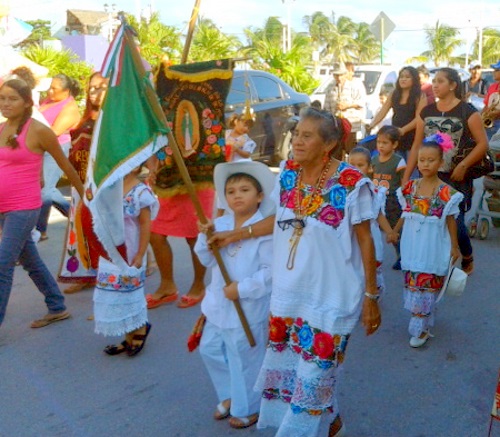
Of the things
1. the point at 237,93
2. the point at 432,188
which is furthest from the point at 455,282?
the point at 237,93

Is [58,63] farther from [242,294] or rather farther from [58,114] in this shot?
[242,294]

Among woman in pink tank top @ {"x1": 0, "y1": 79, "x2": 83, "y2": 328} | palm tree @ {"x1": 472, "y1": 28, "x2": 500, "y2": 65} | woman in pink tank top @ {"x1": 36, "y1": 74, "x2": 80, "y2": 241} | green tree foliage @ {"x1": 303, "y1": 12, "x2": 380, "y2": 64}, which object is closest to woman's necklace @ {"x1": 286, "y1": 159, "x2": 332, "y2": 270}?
woman in pink tank top @ {"x1": 0, "y1": 79, "x2": 83, "y2": 328}

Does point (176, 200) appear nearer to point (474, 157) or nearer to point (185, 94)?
point (185, 94)

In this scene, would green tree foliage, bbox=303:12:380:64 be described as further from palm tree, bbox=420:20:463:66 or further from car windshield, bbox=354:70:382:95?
car windshield, bbox=354:70:382:95

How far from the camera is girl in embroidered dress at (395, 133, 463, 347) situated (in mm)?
5031

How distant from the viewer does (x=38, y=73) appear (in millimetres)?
8398

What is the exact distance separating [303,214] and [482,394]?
1.80 m

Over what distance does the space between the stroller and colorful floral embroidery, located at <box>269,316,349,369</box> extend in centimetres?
536

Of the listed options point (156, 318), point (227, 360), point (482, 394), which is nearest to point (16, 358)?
point (156, 318)

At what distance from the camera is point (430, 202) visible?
16.8 ft

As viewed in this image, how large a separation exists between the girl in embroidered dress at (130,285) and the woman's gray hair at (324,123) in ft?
6.05

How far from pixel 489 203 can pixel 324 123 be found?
5.53 m

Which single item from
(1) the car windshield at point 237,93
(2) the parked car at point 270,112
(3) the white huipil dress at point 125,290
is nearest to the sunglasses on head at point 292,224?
(3) the white huipil dress at point 125,290

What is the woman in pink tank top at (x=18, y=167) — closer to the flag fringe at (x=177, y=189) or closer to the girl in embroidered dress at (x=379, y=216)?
the flag fringe at (x=177, y=189)
